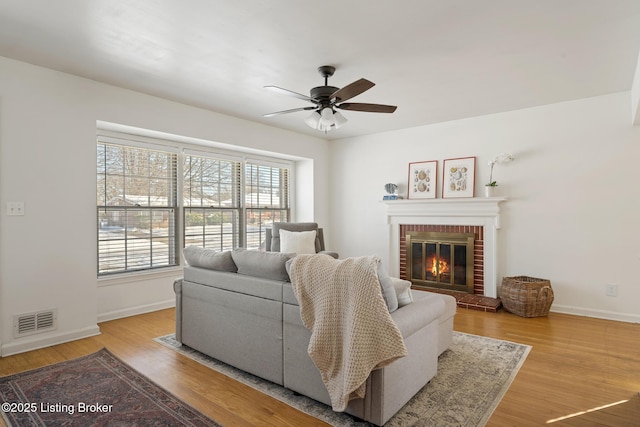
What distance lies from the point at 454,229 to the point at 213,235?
352cm

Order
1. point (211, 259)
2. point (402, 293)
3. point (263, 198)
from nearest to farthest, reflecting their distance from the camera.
Answer: point (402, 293), point (211, 259), point (263, 198)

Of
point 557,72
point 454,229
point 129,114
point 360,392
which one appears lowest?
point 360,392

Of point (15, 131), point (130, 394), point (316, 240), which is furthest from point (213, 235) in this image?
point (130, 394)

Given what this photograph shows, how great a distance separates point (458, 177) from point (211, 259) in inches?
148

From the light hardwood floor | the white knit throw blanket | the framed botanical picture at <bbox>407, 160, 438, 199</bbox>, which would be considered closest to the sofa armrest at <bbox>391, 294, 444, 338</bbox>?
the white knit throw blanket

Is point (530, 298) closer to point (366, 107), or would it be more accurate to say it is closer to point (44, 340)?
point (366, 107)

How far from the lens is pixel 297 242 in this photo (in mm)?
4957

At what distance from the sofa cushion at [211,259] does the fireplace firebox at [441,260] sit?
3433 millimetres

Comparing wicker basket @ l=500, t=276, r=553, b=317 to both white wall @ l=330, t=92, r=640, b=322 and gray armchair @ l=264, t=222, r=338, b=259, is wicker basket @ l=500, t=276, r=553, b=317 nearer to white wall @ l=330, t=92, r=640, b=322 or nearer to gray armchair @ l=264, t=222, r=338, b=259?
white wall @ l=330, t=92, r=640, b=322

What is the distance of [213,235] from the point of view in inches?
209

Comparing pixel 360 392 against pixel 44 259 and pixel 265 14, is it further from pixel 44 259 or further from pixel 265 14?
pixel 44 259

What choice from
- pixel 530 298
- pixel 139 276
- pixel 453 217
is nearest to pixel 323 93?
pixel 453 217

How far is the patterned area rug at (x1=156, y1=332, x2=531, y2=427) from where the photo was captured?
2.12 m

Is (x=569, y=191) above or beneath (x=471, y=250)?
above
